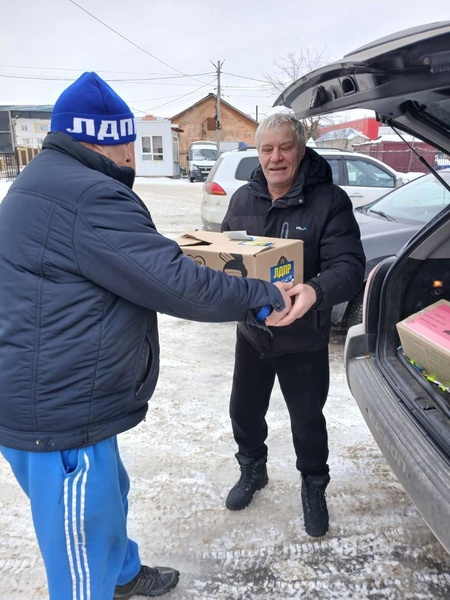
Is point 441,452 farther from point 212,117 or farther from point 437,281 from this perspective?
point 212,117

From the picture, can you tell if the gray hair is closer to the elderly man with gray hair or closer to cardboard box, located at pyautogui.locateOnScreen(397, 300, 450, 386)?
the elderly man with gray hair

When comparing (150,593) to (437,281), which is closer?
(150,593)

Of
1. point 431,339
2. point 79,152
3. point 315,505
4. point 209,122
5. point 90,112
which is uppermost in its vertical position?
point 209,122

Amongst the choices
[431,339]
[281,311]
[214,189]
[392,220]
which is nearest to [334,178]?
[214,189]

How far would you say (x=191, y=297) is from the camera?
4.76 ft

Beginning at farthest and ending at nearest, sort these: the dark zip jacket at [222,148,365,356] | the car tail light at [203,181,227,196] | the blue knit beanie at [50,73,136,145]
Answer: the car tail light at [203,181,227,196] → the dark zip jacket at [222,148,365,356] → the blue knit beanie at [50,73,136,145]

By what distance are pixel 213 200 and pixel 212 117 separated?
1580 inches

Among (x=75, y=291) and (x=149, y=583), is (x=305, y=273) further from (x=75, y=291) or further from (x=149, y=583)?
(x=149, y=583)

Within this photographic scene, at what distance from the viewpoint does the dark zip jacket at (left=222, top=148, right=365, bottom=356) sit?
83.5 inches

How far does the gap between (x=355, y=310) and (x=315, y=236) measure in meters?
2.24

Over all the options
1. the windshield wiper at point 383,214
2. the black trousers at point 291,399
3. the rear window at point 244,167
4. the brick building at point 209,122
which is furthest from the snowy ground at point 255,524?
the brick building at point 209,122

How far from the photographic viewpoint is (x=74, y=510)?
147cm

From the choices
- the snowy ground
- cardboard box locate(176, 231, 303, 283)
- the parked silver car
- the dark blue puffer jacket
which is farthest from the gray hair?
the parked silver car

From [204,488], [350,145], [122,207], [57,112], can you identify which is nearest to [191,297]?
[122,207]
